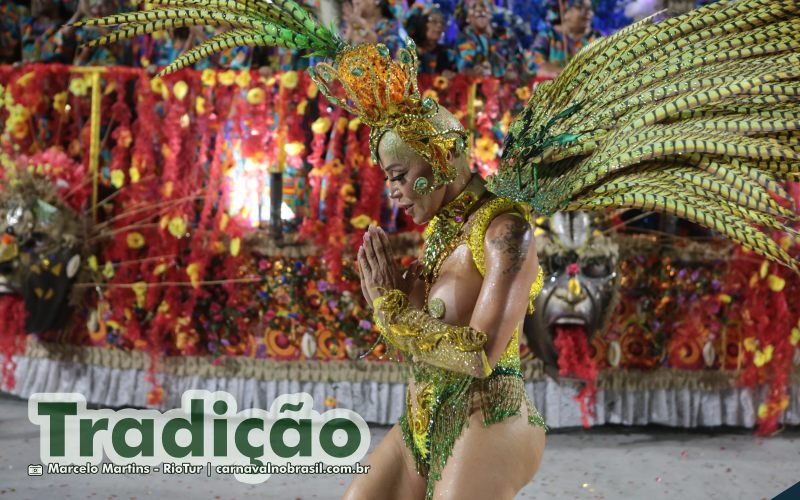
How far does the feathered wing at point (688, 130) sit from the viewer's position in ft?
6.18

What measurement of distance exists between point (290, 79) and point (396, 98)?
10.3 feet

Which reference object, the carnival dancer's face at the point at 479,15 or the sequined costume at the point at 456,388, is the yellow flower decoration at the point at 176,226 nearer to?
the carnival dancer's face at the point at 479,15

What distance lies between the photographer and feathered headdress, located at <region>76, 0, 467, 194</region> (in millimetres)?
2033

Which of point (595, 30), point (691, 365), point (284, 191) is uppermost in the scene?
point (595, 30)

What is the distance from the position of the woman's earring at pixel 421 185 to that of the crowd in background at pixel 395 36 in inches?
140

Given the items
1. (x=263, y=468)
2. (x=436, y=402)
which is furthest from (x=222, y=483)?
(x=436, y=402)

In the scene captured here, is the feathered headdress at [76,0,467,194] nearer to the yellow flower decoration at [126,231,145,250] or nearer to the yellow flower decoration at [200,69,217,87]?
the yellow flower decoration at [200,69,217,87]

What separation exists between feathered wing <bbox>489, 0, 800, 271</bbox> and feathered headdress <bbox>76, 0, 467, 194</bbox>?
22 centimetres

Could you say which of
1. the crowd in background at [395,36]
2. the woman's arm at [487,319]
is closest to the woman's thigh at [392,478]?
the woman's arm at [487,319]

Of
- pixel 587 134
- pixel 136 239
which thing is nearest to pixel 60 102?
pixel 136 239

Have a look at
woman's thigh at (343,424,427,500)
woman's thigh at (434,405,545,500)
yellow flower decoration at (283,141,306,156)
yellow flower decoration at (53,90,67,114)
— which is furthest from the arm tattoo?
yellow flower decoration at (53,90,67,114)

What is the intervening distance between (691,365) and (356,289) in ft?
6.79

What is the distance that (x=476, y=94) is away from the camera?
517cm

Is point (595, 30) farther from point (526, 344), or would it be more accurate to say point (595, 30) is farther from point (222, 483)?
point (222, 483)
